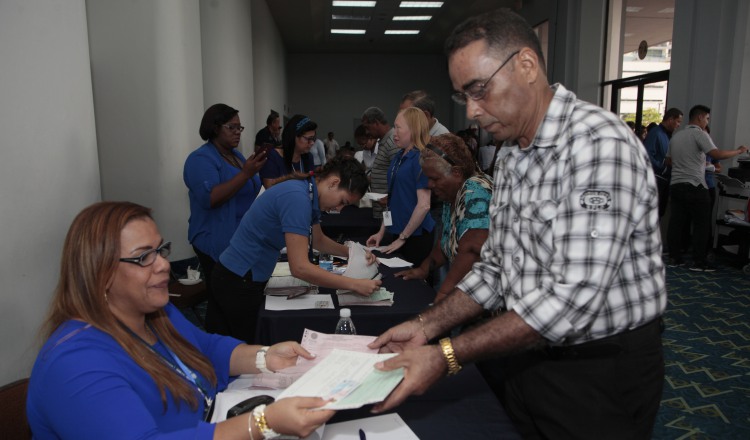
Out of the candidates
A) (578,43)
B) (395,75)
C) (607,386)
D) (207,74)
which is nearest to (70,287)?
(607,386)

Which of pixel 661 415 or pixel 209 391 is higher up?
pixel 209 391

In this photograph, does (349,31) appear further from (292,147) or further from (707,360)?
(707,360)

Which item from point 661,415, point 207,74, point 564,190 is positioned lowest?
point 661,415

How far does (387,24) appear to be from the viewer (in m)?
12.8

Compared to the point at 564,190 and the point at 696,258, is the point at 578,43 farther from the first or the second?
the point at 564,190

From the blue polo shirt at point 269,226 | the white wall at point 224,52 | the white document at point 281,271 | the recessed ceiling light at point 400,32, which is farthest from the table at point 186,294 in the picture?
the recessed ceiling light at point 400,32

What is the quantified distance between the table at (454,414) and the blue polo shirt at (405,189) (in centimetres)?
195

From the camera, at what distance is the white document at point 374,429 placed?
122 cm

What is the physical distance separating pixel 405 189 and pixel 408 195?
48mm

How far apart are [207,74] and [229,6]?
1041mm

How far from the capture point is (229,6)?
6.54 m

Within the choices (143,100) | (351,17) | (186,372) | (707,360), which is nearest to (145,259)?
(186,372)

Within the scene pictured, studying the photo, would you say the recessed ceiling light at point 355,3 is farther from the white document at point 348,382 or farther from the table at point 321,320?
the white document at point 348,382

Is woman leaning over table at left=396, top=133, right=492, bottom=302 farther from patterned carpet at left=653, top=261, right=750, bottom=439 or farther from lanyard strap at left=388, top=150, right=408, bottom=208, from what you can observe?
patterned carpet at left=653, top=261, right=750, bottom=439
